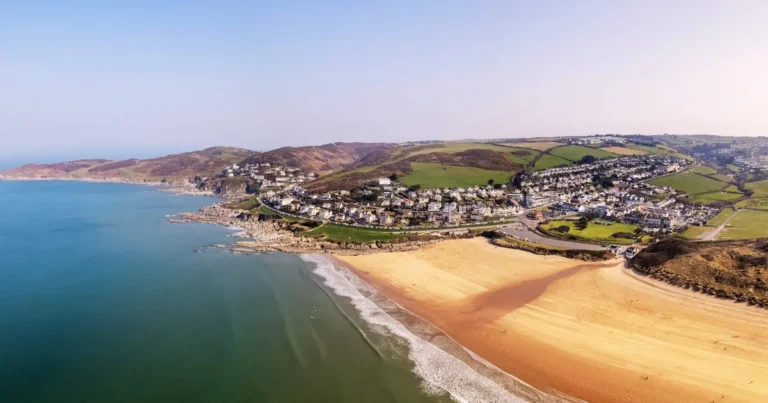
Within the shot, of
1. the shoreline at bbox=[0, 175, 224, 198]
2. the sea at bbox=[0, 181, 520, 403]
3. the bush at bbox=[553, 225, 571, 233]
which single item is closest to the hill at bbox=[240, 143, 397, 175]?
the shoreline at bbox=[0, 175, 224, 198]

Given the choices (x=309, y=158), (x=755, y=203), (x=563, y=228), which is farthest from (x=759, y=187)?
(x=309, y=158)

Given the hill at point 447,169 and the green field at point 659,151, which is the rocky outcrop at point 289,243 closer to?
the hill at point 447,169

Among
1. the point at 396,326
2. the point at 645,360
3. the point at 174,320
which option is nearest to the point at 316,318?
the point at 396,326

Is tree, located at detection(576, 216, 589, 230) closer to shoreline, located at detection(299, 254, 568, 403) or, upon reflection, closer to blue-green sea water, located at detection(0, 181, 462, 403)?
shoreline, located at detection(299, 254, 568, 403)

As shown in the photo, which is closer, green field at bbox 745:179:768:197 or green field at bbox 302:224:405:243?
green field at bbox 302:224:405:243

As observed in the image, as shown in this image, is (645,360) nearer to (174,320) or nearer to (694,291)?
(694,291)

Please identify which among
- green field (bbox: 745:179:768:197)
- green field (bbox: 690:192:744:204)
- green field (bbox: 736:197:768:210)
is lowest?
green field (bbox: 736:197:768:210)

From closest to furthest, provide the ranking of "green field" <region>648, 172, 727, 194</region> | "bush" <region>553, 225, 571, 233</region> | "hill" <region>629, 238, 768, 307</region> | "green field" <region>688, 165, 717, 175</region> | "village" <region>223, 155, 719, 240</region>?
1. "hill" <region>629, 238, 768, 307</region>
2. "bush" <region>553, 225, 571, 233</region>
3. "village" <region>223, 155, 719, 240</region>
4. "green field" <region>648, 172, 727, 194</region>
5. "green field" <region>688, 165, 717, 175</region>
